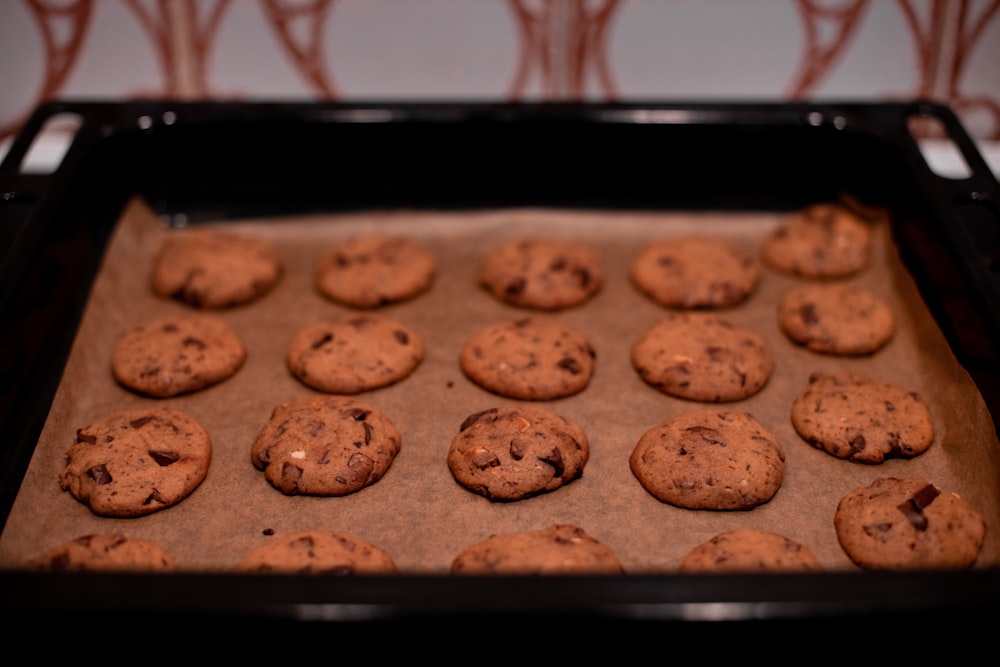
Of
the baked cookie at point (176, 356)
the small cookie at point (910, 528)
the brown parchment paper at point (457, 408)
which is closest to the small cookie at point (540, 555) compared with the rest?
the brown parchment paper at point (457, 408)

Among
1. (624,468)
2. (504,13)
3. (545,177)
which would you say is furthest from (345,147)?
(624,468)

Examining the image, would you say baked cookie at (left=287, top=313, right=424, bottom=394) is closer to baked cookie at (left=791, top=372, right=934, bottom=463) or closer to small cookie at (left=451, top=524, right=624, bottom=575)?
small cookie at (left=451, top=524, right=624, bottom=575)

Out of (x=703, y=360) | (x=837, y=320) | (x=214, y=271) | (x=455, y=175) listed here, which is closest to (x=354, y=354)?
(x=214, y=271)

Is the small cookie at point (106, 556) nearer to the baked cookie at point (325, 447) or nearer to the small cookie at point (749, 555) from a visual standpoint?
the baked cookie at point (325, 447)

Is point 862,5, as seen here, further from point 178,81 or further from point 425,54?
point 178,81

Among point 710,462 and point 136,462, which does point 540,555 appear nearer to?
point 710,462

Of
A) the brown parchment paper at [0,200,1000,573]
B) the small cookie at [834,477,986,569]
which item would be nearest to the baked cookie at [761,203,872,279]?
the brown parchment paper at [0,200,1000,573]
